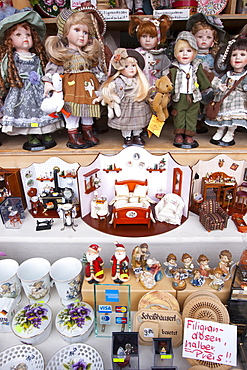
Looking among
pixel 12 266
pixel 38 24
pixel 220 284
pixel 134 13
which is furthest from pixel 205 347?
pixel 134 13

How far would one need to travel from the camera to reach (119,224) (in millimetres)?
1548

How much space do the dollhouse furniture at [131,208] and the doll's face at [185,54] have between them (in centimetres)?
76

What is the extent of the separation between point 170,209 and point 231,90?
0.79 meters

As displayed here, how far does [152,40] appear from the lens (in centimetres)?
171

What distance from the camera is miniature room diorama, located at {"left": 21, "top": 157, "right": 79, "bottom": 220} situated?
65.2 inches

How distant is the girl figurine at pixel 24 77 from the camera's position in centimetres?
156

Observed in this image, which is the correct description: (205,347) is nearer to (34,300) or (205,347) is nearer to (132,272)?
(132,272)

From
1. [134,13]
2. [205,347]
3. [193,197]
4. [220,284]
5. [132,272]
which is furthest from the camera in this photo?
[134,13]

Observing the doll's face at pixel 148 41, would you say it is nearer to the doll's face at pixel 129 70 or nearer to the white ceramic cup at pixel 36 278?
the doll's face at pixel 129 70

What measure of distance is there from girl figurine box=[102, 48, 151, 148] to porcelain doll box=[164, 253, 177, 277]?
0.80m

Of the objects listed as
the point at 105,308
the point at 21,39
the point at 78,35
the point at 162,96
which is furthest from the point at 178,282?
the point at 21,39

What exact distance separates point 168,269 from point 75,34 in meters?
1.34

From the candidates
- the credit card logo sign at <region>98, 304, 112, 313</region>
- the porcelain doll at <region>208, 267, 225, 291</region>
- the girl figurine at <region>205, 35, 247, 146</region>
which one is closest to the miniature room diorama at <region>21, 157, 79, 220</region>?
the credit card logo sign at <region>98, 304, 112, 313</region>

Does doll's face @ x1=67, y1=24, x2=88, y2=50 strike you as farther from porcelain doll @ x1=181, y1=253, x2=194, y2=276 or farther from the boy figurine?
porcelain doll @ x1=181, y1=253, x2=194, y2=276
